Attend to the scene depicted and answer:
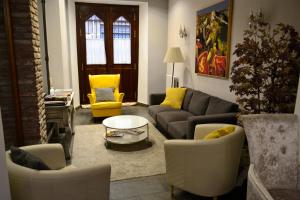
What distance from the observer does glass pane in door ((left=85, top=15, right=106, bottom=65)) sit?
6.28m

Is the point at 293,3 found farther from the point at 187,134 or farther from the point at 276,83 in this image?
the point at 187,134

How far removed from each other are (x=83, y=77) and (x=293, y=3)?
5.14 meters

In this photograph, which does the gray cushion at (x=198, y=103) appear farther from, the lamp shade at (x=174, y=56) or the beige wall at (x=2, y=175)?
the beige wall at (x=2, y=175)

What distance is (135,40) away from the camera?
658cm

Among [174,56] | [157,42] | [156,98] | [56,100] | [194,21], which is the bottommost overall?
[156,98]

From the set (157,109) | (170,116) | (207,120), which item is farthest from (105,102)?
(207,120)

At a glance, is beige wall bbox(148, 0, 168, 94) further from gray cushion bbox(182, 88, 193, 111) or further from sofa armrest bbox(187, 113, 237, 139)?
sofa armrest bbox(187, 113, 237, 139)

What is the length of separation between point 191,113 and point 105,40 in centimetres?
339

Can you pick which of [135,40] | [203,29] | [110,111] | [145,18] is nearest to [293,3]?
[203,29]

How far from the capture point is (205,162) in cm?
219

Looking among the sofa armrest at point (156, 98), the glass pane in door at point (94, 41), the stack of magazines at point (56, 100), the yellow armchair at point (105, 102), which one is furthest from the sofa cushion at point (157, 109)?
the glass pane in door at point (94, 41)

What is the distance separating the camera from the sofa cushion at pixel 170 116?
393 cm

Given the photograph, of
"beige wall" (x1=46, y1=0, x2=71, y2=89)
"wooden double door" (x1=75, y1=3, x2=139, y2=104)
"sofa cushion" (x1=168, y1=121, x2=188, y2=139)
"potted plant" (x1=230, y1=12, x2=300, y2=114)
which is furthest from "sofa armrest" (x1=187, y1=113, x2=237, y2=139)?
"wooden double door" (x1=75, y1=3, x2=139, y2=104)

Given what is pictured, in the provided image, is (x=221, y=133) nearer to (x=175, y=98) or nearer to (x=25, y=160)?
(x=25, y=160)
